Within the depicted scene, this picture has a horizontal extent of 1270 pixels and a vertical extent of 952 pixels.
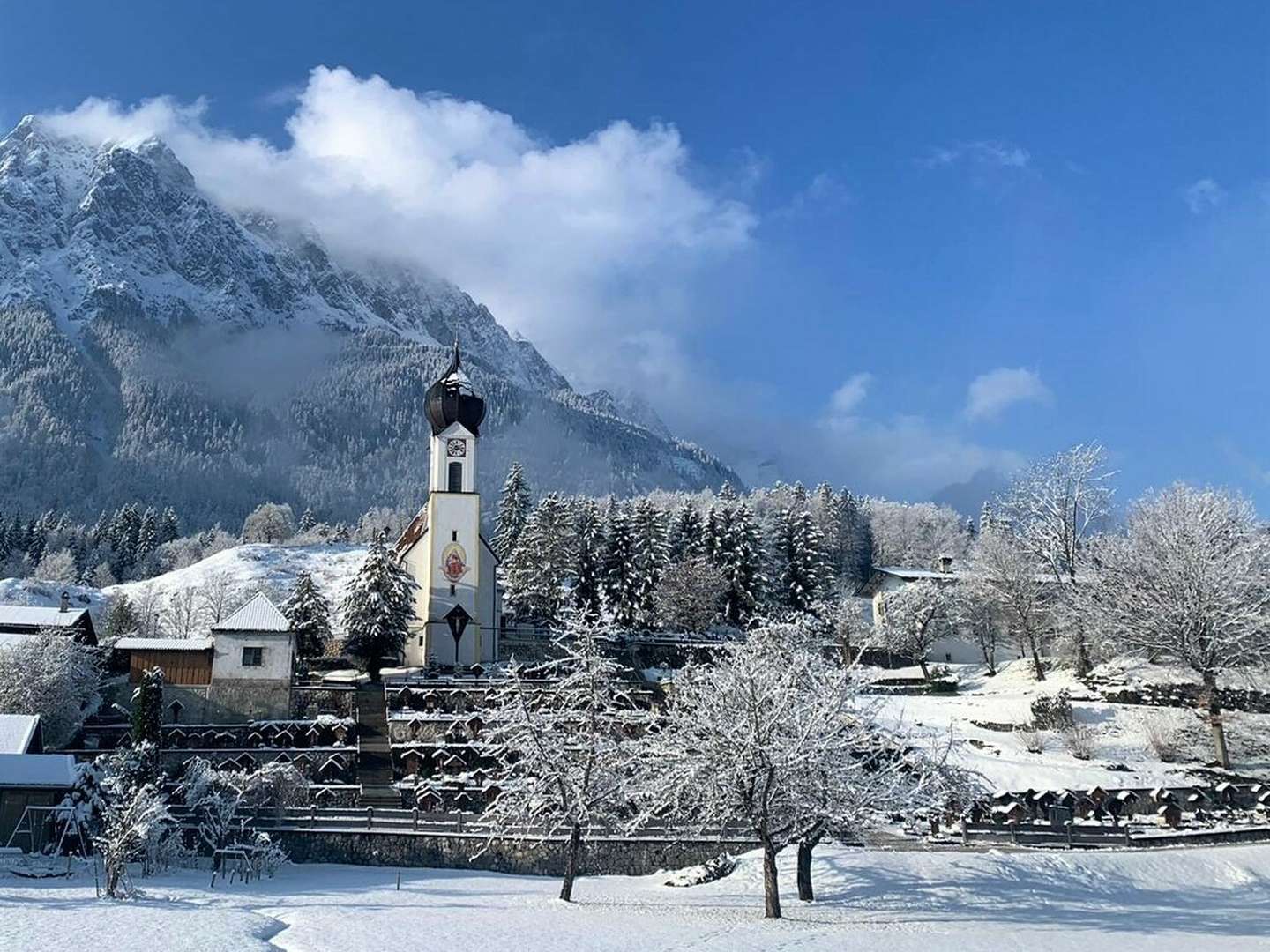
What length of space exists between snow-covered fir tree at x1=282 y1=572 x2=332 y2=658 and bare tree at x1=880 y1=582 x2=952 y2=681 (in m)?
36.3

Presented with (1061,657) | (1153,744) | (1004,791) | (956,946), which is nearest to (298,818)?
(956,946)

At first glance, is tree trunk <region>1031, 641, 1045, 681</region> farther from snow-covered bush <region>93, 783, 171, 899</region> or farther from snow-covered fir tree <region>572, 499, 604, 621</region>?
snow-covered bush <region>93, 783, 171, 899</region>

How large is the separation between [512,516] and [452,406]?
53.4 ft

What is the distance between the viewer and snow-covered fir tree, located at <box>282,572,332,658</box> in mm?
60938

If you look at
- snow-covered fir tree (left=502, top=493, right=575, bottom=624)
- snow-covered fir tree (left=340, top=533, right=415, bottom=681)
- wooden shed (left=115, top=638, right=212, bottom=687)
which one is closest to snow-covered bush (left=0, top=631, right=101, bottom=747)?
wooden shed (left=115, top=638, right=212, bottom=687)

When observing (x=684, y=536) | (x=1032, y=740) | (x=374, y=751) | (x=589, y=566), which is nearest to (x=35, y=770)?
(x=374, y=751)

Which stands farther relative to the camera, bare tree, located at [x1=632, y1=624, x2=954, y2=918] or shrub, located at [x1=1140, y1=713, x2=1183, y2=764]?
shrub, located at [x1=1140, y1=713, x2=1183, y2=764]

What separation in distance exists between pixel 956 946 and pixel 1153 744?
27.7 metres

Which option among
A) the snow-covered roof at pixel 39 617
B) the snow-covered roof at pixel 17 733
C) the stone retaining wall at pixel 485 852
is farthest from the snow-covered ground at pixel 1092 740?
the snow-covered roof at pixel 39 617

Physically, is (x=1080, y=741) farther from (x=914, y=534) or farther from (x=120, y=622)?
(x=914, y=534)

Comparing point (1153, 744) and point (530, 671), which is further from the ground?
point (530, 671)

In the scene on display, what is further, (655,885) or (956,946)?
(655,885)

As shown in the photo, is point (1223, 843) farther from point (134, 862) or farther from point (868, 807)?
point (134, 862)

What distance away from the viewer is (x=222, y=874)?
95.7ft
